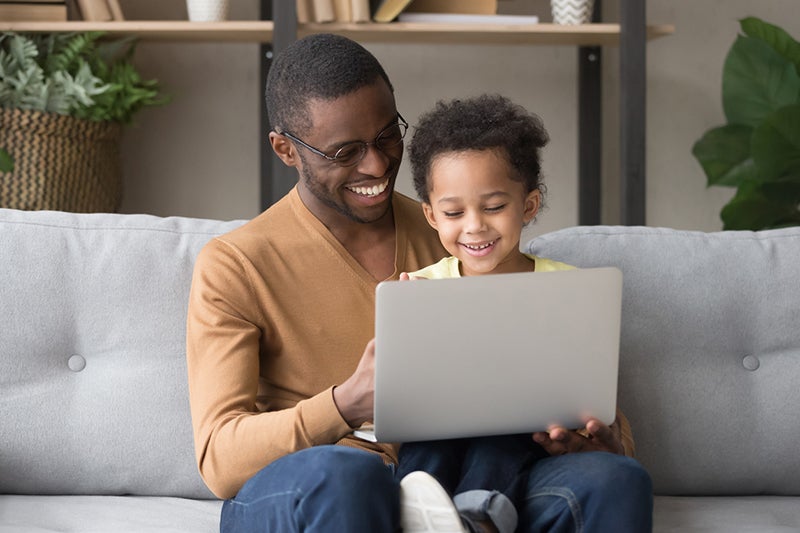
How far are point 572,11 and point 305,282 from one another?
1.33 metres

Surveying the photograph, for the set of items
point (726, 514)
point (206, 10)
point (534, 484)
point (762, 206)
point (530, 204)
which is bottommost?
point (726, 514)

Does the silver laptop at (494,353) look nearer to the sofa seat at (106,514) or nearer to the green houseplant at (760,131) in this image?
the sofa seat at (106,514)

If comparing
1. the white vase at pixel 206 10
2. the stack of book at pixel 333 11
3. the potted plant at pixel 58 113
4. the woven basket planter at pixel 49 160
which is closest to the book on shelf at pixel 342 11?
the stack of book at pixel 333 11

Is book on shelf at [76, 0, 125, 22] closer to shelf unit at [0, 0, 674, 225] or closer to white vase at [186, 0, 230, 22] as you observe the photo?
shelf unit at [0, 0, 674, 225]

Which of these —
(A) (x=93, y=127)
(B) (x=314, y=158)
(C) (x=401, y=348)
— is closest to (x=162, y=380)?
(B) (x=314, y=158)

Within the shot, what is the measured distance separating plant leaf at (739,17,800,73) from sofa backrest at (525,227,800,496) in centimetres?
100

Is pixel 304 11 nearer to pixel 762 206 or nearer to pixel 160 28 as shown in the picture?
pixel 160 28

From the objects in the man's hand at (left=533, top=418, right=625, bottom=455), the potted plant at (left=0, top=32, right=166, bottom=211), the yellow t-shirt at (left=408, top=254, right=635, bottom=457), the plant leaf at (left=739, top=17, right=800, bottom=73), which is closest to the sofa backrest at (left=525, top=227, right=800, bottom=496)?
the yellow t-shirt at (left=408, top=254, right=635, bottom=457)

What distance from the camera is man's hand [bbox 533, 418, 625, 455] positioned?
4.06 feet

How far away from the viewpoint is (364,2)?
7.75ft

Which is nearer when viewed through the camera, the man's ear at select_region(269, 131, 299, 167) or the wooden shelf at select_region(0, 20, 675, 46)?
the man's ear at select_region(269, 131, 299, 167)

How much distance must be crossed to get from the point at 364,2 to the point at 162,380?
3.72ft

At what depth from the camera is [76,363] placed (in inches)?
63.4

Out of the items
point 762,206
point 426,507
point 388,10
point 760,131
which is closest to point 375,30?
point 388,10
